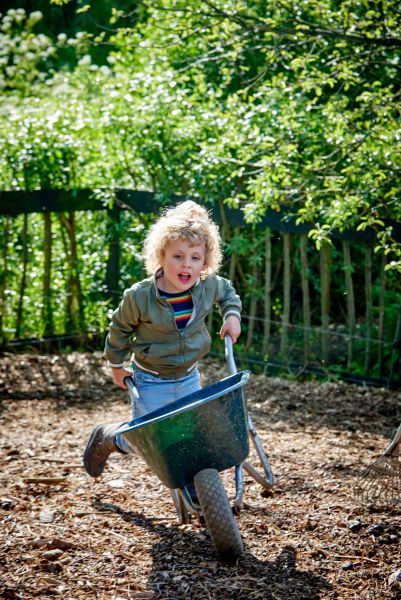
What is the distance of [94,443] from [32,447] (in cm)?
98

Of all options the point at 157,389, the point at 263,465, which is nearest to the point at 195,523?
the point at 263,465

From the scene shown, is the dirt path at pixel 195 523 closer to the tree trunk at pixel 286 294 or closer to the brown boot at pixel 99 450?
the brown boot at pixel 99 450

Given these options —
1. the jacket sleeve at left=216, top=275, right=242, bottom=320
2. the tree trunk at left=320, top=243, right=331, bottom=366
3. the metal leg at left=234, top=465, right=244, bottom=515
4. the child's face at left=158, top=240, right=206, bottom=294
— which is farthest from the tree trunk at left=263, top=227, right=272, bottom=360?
the metal leg at left=234, top=465, right=244, bottom=515

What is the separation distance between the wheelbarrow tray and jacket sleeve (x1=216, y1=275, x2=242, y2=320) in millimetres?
570

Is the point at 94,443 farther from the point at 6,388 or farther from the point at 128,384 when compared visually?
the point at 6,388

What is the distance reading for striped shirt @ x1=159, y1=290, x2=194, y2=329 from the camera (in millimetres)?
3693

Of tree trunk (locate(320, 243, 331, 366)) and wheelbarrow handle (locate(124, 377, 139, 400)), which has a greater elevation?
tree trunk (locate(320, 243, 331, 366))

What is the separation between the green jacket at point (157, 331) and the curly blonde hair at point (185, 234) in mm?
98

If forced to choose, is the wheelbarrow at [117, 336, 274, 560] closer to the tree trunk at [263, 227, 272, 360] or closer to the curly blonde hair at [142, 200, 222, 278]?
the curly blonde hair at [142, 200, 222, 278]

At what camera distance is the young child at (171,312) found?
11.8 feet

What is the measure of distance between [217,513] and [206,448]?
0.24 m

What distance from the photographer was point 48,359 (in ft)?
22.2

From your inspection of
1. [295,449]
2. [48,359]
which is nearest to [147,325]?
[295,449]

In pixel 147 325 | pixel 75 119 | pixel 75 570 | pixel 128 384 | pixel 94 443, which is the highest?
pixel 75 119
